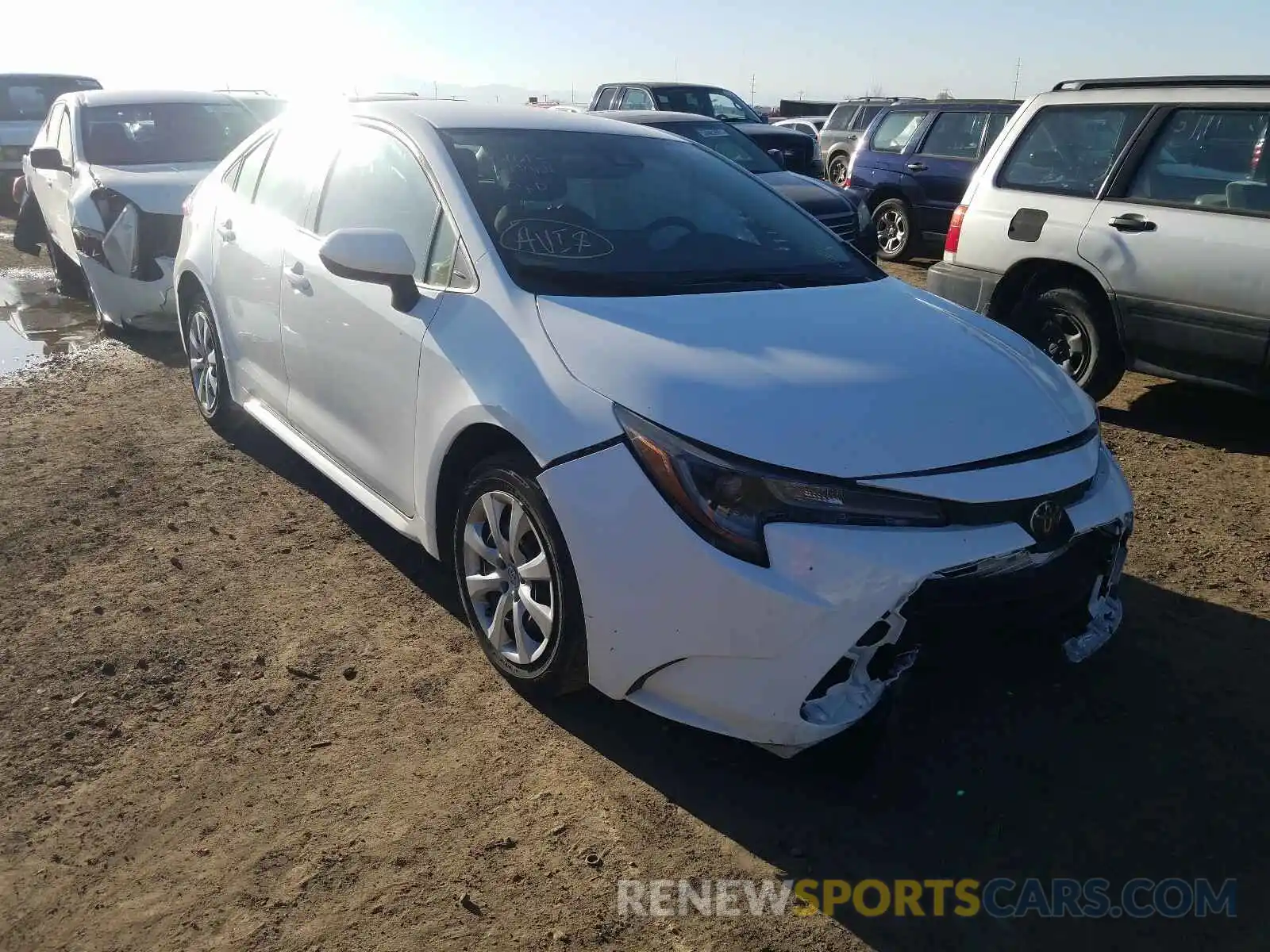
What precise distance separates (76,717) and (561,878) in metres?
1.61

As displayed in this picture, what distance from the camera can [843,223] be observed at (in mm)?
8930

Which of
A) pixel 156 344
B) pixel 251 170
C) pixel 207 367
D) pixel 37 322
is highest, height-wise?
pixel 251 170

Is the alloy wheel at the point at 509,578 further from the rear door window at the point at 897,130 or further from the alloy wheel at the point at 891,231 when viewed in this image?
the rear door window at the point at 897,130

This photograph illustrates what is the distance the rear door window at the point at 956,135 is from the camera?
11.0m

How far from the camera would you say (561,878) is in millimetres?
2461

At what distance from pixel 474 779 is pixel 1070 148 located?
5.10m

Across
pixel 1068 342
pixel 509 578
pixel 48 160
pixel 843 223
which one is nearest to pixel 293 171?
pixel 509 578

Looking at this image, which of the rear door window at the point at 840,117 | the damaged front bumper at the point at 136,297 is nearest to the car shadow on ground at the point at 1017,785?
the damaged front bumper at the point at 136,297

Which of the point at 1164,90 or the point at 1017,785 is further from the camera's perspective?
the point at 1164,90

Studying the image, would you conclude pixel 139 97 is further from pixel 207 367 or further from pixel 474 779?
pixel 474 779

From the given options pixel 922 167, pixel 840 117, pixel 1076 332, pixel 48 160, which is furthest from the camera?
pixel 840 117

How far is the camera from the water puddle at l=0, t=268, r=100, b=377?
732 cm

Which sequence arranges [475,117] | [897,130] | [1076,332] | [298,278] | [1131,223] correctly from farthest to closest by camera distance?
[897,130], [1076,332], [1131,223], [298,278], [475,117]

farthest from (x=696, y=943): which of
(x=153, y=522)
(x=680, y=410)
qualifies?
(x=153, y=522)
